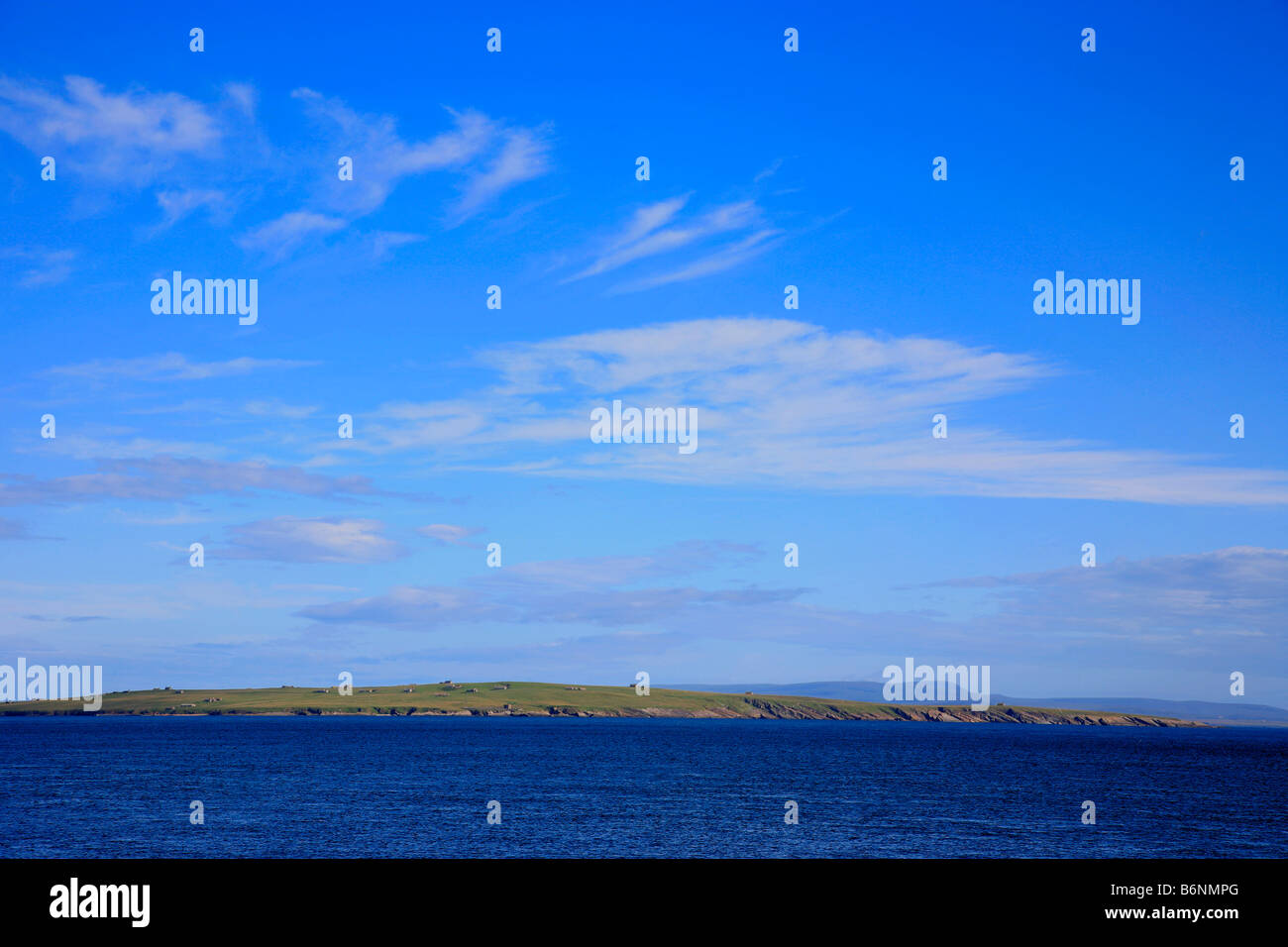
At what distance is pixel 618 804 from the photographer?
257 feet

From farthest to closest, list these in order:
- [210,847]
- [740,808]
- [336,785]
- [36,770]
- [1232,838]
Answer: [36,770] < [336,785] < [740,808] < [1232,838] < [210,847]

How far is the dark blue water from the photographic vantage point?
5884cm

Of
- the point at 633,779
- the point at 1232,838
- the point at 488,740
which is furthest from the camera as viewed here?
the point at 488,740

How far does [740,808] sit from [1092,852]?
26191 millimetres

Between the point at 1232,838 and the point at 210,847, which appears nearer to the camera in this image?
the point at 210,847

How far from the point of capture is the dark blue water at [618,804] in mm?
58844

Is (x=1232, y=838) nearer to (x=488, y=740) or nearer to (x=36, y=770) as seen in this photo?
(x=36, y=770)
